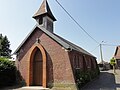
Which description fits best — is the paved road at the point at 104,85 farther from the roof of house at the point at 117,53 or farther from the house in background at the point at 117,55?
the roof of house at the point at 117,53

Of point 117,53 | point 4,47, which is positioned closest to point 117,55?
point 117,53

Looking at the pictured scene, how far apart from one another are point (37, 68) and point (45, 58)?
2046 mm

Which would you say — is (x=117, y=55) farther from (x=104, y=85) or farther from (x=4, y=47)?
(x=4, y=47)

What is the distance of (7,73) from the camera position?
61.6 ft

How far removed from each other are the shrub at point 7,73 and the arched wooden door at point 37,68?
278 centimetres

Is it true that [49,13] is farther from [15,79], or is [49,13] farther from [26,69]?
[15,79]

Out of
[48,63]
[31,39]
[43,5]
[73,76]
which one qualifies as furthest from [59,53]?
[43,5]

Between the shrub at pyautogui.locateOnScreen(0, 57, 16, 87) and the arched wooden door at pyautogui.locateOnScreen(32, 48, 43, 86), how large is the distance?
278 centimetres

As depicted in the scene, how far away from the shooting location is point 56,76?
16750 mm

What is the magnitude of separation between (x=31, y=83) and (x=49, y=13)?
916cm

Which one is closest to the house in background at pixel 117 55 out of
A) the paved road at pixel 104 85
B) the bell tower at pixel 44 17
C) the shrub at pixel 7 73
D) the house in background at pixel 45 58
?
the paved road at pixel 104 85

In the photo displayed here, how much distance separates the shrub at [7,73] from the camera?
18094mm

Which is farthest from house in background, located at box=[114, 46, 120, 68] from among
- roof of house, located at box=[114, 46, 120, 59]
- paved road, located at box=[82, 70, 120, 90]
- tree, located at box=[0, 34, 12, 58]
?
tree, located at box=[0, 34, 12, 58]

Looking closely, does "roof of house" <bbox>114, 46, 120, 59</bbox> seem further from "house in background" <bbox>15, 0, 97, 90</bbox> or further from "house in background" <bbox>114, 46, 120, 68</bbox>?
"house in background" <bbox>15, 0, 97, 90</bbox>
